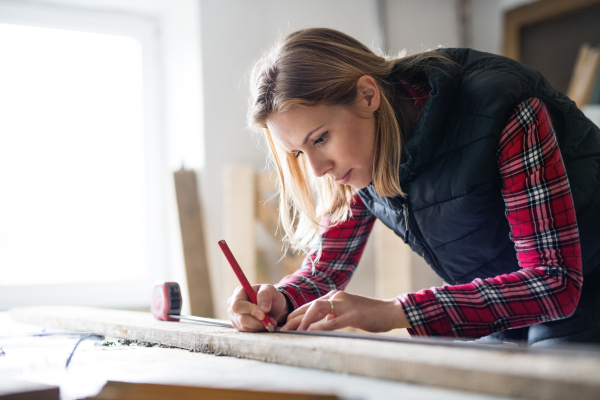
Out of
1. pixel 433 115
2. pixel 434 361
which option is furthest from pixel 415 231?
pixel 434 361

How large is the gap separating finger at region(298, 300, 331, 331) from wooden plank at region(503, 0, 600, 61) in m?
2.19

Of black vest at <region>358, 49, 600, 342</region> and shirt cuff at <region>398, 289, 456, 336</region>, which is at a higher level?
black vest at <region>358, 49, 600, 342</region>

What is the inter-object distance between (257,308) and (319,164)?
34 cm

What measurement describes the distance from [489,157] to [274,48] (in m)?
0.55

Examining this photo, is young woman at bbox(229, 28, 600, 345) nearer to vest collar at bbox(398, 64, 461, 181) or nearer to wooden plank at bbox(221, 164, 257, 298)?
vest collar at bbox(398, 64, 461, 181)

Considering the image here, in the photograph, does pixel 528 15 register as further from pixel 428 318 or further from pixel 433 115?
pixel 428 318

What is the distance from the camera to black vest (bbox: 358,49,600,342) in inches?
37.8

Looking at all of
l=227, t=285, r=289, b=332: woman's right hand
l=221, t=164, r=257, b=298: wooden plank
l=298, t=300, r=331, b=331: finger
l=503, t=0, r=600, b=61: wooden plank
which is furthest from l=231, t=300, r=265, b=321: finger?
l=503, t=0, r=600, b=61: wooden plank

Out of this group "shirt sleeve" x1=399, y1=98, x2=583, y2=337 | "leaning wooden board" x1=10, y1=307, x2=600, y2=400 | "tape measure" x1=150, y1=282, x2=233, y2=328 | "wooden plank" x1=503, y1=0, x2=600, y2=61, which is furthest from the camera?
"wooden plank" x1=503, y1=0, x2=600, y2=61

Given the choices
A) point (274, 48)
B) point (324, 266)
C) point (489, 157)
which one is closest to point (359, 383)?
point (489, 157)

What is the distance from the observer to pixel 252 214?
7.45ft

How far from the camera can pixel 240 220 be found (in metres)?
2.26

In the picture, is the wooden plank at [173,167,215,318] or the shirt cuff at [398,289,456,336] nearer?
the shirt cuff at [398,289,456,336]

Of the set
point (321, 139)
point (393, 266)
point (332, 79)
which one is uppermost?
point (332, 79)
